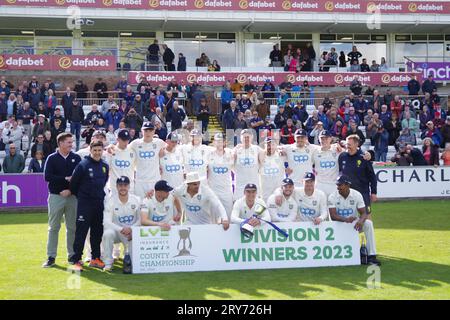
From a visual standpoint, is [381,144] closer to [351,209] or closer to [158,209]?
[351,209]

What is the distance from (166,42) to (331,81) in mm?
10303

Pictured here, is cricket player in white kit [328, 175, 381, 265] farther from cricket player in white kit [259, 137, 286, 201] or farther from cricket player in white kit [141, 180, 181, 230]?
cricket player in white kit [141, 180, 181, 230]

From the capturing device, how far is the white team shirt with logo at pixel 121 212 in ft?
33.8

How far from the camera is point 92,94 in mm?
28453

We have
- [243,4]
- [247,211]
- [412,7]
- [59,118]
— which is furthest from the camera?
[412,7]

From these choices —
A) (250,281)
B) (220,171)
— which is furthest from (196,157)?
(250,281)

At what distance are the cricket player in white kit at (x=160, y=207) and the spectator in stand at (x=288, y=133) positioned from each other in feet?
39.1

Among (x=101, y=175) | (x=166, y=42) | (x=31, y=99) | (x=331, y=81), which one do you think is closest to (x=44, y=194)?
(x=31, y=99)

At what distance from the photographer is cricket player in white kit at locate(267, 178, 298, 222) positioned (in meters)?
10.7

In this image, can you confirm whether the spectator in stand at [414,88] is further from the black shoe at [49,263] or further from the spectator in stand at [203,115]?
Answer: the black shoe at [49,263]

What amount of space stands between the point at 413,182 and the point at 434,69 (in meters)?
17.3

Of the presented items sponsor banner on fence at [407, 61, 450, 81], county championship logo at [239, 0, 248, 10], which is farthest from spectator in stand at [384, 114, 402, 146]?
county championship logo at [239, 0, 248, 10]

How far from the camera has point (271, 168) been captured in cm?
1245
